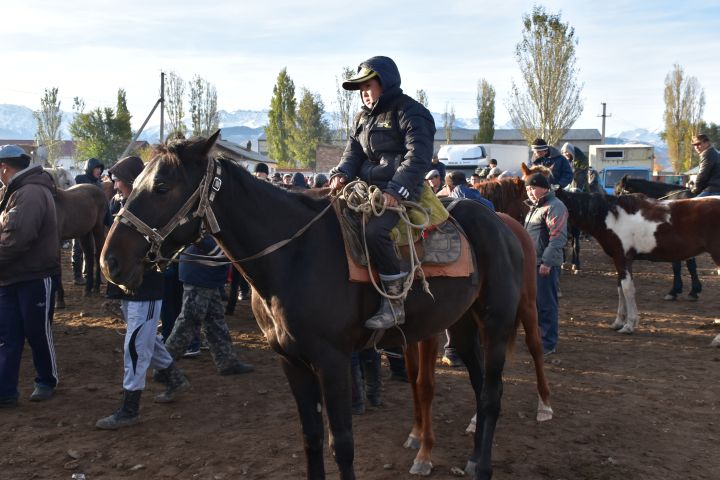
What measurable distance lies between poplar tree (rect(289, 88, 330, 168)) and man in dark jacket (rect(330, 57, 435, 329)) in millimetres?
63718

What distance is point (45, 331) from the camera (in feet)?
20.1

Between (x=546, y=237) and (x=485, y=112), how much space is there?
57.7 meters

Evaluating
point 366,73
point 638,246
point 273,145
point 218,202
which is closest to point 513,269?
point 366,73

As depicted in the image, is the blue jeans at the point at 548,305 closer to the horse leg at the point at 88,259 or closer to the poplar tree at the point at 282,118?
the horse leg at the point at 88,259

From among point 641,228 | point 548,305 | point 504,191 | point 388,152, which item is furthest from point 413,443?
point 641,228

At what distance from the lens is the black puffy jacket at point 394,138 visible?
3.89 meters

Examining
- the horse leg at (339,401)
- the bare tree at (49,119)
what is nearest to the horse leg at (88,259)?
the horse leg at (339,401)

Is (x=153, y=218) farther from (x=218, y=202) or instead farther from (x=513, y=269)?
(x=513, y=269)

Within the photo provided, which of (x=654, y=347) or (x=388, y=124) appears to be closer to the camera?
(x=388, y=124)

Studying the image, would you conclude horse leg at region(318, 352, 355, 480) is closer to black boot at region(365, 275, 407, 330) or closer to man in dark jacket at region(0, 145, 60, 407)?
black boot at region(365, 275, 407, 330)

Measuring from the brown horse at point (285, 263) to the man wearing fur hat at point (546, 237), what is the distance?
141 inches

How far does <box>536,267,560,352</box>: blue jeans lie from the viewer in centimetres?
758

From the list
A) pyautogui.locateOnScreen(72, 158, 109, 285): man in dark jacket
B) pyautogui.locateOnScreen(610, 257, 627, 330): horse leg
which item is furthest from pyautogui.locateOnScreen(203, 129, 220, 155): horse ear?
pyautogui.locateOnScreen(72, 158, 109, 285): man in dark jacket

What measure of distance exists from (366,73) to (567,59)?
33.3 m
